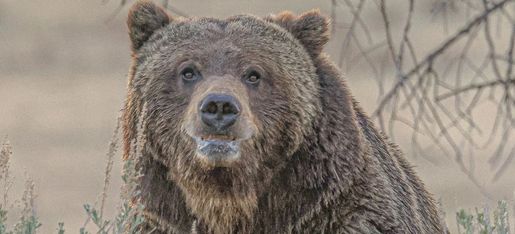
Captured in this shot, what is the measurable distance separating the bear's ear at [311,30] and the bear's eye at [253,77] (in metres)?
0.35

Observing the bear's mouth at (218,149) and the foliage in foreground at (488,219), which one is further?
the foliage in foreground at (488,219)

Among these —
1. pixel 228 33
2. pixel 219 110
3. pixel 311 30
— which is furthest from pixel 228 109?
pixel 311 30

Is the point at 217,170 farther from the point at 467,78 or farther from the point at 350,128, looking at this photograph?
the point at 467,78

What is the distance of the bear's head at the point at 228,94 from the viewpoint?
23.3ft

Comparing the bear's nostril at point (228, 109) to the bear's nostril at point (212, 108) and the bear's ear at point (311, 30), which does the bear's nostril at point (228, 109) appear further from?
the bear's ear at point (311, 30)

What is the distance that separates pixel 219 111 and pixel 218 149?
6.5 inches

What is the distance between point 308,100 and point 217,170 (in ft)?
1.61

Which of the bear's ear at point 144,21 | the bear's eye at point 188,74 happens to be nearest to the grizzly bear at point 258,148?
the bear's eye at point 188,74

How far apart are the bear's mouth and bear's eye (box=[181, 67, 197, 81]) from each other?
38 centimetres

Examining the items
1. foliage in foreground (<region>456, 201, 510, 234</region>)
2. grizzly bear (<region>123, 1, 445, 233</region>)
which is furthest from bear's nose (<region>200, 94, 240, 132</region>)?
foliage in foreground (<region>456, 201, 510, 234</region>)

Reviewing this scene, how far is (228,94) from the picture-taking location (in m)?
6.93

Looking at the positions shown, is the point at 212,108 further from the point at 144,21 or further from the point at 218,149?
the point at 144,21

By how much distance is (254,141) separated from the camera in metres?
7.14

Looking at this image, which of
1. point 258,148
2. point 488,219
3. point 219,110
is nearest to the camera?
point 219,110
